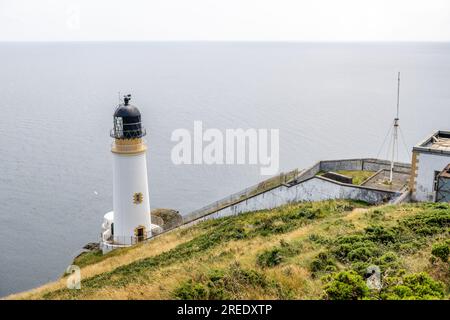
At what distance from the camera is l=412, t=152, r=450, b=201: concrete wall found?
2322 centimetres

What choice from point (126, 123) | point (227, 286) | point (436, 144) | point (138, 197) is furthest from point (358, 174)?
point (227, 286)

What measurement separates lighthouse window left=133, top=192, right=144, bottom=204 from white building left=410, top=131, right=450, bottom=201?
629 inches

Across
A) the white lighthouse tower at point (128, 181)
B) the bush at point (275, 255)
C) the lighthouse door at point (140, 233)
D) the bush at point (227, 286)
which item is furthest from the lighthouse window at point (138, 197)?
the bush at point (227, 286)

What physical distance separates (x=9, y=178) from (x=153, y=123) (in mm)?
A: 32425

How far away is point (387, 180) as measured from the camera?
26969 millimetres

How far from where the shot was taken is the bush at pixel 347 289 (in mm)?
8883

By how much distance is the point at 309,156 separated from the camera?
58281 mm

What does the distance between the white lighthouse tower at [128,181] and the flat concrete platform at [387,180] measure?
13.6 meters

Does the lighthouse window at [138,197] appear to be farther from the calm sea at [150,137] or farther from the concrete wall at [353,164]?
the concrete wall at [353,164]

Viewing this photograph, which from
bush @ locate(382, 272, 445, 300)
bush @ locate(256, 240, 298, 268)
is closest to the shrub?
bush @ locate(256, 240, 298, 268)

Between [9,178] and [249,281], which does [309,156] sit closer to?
[9,178]

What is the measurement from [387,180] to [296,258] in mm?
14898

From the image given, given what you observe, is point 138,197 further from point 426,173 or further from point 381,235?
point 381,235
